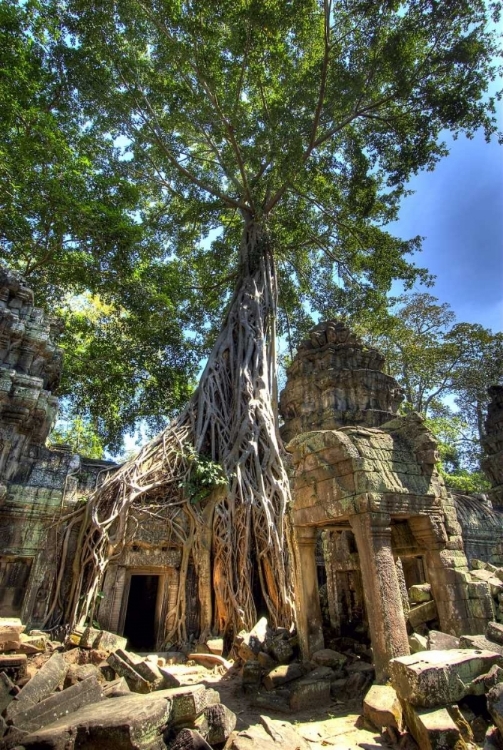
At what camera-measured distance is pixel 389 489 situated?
4.29 m

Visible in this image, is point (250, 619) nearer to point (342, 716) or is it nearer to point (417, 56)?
point (342, 716)

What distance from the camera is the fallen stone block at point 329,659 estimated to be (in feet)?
13.9

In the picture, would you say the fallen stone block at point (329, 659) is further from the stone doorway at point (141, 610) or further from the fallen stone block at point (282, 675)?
the stone doorway at point (141, 610)

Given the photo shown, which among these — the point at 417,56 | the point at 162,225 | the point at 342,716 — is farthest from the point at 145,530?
the point at 417,56

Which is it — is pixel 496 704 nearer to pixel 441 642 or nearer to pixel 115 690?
pixel 441 642

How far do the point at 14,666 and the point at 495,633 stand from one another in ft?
13.7

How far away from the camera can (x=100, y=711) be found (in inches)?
106

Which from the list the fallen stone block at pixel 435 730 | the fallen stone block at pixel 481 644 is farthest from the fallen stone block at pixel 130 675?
the fallen stone block at pixel 481 644

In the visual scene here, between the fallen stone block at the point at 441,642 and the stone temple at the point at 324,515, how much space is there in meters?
0.24

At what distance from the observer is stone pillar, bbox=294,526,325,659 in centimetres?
454

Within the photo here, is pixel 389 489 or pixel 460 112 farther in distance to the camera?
pixel 460 112

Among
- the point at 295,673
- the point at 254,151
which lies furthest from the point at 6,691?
the point at 254,151

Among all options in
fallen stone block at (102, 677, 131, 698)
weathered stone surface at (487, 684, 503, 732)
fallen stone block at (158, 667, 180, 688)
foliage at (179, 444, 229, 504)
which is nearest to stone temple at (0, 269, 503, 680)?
foliage at (179, 444, 229, 504)

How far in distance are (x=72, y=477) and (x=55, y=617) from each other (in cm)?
203
